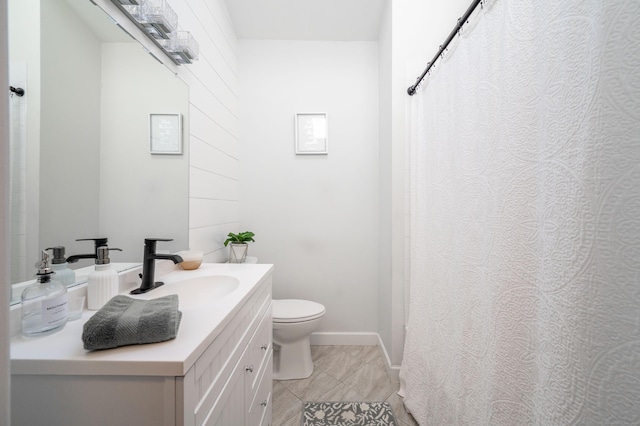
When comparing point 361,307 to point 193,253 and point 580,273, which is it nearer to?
point 193,253

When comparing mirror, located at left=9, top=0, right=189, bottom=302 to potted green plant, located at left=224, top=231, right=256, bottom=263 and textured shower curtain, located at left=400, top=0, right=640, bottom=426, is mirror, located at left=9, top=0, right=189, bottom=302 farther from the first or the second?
textured shower curtain, located at left=400, top=0, right=640, bottom=426

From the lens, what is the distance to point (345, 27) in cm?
202

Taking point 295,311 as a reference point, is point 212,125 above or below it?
above

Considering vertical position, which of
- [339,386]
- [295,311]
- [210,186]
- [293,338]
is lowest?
[339,386]

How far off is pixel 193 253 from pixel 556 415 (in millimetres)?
1331

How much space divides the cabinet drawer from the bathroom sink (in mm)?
394

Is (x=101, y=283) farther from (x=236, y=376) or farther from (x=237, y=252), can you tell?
(x=237, y=252)

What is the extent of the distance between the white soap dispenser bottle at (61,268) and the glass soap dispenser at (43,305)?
0.07 m

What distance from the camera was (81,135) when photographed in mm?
811

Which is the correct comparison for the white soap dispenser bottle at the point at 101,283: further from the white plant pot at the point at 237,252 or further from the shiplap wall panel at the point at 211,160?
the white plant pot at the point at 237,252

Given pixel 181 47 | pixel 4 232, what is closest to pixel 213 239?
pixel 181 47

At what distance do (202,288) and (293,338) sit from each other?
2.78 feet

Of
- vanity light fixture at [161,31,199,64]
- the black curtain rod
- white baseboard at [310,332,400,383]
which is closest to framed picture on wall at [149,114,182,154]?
vanity light fixture at [161,31,199,64]

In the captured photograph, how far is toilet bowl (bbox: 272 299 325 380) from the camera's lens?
1650 millimetres
